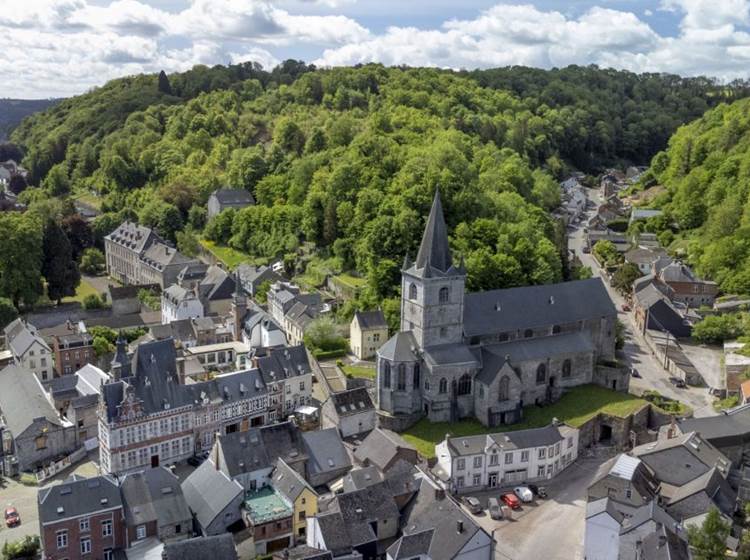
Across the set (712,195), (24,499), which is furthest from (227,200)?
(712,195)

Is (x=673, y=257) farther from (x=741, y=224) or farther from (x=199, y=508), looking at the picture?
(x=199, y=508)

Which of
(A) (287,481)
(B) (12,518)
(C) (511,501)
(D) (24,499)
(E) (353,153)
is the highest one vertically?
(E) (353,153)

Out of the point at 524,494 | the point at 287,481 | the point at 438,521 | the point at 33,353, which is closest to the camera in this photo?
the point at 438,521

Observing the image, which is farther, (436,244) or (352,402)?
(352,402)

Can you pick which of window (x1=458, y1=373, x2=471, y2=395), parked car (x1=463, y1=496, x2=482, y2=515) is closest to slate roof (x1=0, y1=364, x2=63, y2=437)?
window (x1=458, y1=373, x2=471, y2=395)

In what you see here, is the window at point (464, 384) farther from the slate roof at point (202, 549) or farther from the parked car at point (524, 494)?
the slate roof at point (202, 549)

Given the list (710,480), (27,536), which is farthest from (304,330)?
(710,480)

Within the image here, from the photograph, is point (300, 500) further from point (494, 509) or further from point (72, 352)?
point (72, 352)
